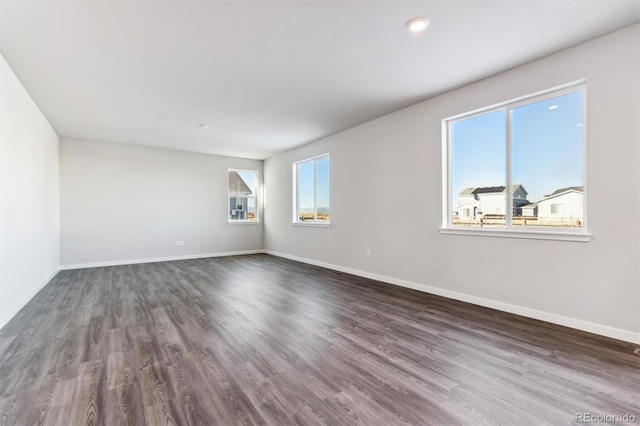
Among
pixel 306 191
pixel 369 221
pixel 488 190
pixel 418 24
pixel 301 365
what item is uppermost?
pixel 418 24

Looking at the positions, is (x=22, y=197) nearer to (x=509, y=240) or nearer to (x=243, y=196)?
(x=243, y=196)

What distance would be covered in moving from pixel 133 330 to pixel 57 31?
2.65 metres

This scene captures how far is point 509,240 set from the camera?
309 centimetres

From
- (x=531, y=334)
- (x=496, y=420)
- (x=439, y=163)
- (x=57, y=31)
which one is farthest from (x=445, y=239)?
(x=57, y=31)

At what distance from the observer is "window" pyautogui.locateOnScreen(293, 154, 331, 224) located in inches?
234

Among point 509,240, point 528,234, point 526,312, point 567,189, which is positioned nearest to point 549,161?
point 567,189

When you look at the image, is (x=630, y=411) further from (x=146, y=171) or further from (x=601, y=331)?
(x=146, y=171)

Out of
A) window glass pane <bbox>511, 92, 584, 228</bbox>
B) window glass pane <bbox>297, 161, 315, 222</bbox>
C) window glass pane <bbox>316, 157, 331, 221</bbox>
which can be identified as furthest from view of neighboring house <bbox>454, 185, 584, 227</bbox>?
window glass pane <bbox>297, 161, 315, 222</bbox>

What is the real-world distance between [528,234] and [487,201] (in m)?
0.60

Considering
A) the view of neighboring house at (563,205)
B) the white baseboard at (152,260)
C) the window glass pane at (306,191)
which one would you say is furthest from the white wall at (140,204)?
the view of neighboring house at (563,205)

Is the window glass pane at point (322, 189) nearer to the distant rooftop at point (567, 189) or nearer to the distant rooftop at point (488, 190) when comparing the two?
the distant rooftop at point (488, 190)

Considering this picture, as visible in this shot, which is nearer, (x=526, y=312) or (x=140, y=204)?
(x=526, y=312)

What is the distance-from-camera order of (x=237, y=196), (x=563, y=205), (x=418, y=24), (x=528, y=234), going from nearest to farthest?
(x=418, y=24) < (x=563, y=205) < (x=528, y=234) < (x=237, y=196)

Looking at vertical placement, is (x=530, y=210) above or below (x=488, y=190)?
below
